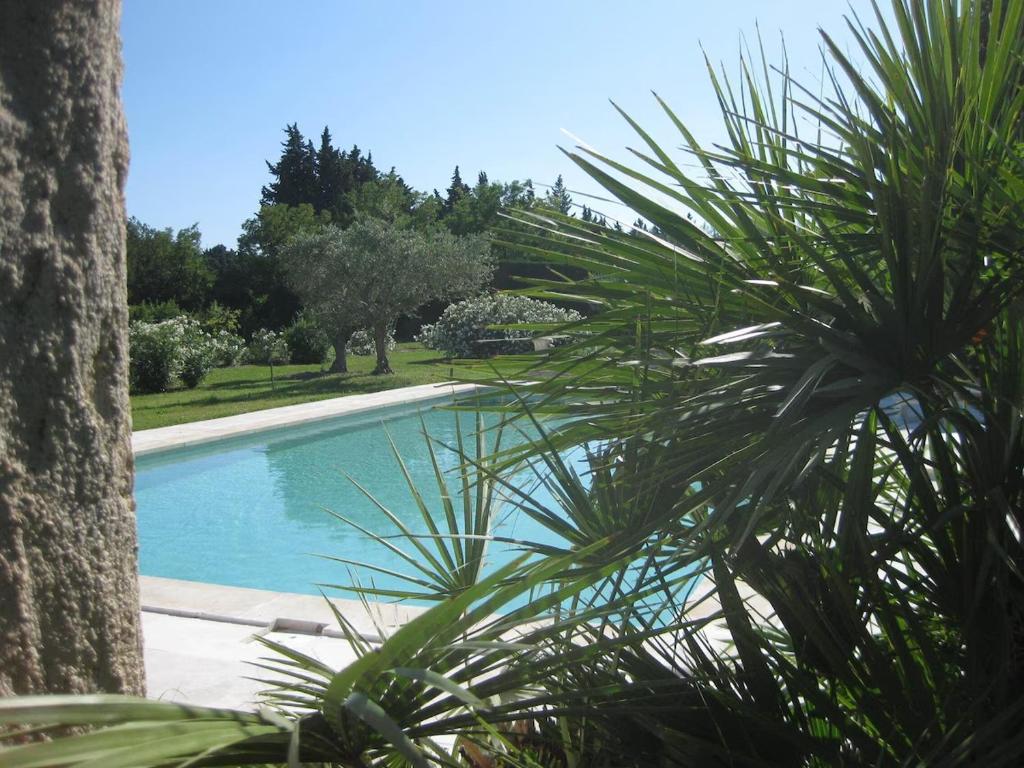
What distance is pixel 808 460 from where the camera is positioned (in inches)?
57.3

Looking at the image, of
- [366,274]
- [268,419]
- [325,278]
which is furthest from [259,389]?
[268,419]

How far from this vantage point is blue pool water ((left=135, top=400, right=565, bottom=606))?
867 centimetres

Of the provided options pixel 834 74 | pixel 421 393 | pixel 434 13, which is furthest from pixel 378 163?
pixel 834 74

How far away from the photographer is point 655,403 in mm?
1643

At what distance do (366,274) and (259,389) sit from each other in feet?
12.1

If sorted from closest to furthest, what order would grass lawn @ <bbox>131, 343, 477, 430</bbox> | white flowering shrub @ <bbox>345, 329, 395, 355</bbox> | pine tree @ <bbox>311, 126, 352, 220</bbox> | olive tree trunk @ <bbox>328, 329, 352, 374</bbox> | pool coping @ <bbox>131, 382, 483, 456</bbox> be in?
pool coping @ <bbox>131, 382, 483, 456</bbox>, grass lawn @ <bbox>131, 343, 477, 430</bbox>, olive tree trunk @ <bbox>328, 329, 352, 374</bbox>, white flowering shrub @ <bbox>345, 329, 395, 355</bbox>, pine tree @ <bbox>311, 126, 352, 220</bbox>

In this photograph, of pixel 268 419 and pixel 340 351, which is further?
pixel 340 351

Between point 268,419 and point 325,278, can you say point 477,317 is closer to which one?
point 325,278

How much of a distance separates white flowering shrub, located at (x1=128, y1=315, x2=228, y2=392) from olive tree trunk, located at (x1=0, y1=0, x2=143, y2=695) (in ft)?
62.1

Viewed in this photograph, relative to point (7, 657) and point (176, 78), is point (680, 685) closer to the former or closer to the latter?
point (7, 657)

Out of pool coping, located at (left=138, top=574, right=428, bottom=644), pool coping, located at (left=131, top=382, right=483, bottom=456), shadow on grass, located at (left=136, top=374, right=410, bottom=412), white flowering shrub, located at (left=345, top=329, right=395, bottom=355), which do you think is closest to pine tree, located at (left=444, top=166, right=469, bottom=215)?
white flowering shrub, located at (left=345, top=329, right=395, bottom=355)

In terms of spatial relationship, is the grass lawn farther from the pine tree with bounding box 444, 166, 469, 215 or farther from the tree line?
the pine tree with bounding box 444, 166, 469, 215

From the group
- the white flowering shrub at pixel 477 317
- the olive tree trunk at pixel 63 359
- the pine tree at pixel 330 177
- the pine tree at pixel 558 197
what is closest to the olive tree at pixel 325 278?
the white flowering shrub at pixel 477 317

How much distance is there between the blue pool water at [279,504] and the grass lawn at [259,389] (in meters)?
1.81
